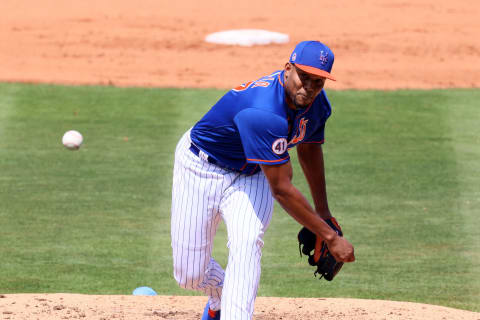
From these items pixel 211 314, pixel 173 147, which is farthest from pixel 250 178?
pixel 173 147

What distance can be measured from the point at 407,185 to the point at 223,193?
5.71 m

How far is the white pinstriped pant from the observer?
16.2ft

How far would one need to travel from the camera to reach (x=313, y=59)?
4617mm

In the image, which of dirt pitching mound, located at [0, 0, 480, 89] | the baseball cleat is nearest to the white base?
dirt pitching mound, located at [0, 0, 480, 89]

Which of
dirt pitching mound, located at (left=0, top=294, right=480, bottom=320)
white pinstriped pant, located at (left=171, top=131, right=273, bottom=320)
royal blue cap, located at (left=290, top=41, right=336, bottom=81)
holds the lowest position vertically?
dirt pitching mound, located at (left=0, top=294, right=480, bottom=320)

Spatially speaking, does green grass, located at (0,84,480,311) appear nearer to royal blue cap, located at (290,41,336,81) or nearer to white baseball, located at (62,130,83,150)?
white baseball, located at (62,130,83,150)

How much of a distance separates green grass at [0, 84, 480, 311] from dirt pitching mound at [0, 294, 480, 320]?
909 millimetres

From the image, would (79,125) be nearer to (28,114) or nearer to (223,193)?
(28,114)

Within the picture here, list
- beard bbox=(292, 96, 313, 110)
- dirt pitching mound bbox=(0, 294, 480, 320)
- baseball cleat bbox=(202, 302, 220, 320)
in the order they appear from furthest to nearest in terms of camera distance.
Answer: dirt pitching mound bbox=(0, 294, 480, 320) → baseball cleat bbox=(202, 302, 220, 320) → beard bbox=(292, 96, 313, 110)

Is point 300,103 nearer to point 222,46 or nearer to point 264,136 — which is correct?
point 264,136

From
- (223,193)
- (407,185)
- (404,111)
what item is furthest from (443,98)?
(223,193)

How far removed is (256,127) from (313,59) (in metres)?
0.46

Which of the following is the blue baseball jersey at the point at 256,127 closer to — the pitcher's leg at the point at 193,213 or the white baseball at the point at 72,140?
the pitcher's leg at the point at 193,213

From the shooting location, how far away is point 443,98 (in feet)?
46.5
